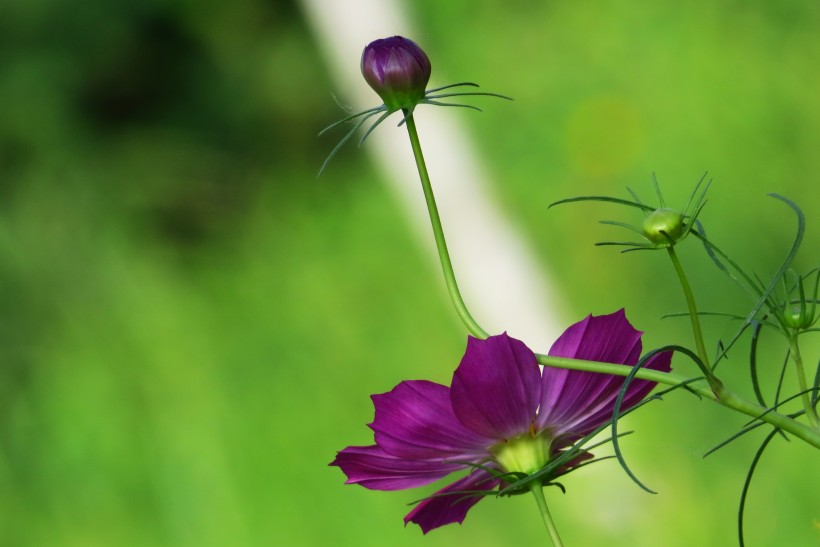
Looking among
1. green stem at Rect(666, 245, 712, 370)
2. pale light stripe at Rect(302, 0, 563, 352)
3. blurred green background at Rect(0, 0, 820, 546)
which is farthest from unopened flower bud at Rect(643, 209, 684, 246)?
pale light stripe at Rect(302, 0, 563, 352)

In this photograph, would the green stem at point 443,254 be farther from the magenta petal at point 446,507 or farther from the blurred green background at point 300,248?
the blurred green background at point 300,248

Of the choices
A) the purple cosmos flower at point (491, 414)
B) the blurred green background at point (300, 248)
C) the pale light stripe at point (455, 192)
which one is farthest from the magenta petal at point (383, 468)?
the pale light stripe at point (455, 192)

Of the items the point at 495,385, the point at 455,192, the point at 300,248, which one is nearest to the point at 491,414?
the point at 495,385

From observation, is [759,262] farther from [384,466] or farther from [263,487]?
[384,466]

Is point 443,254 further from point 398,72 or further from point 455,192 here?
point 455,192

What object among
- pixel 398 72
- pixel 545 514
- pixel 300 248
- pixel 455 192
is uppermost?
pixel 455 192

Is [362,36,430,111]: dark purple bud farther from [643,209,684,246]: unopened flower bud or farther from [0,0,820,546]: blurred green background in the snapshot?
[0,0,820,546]: blurred green background
